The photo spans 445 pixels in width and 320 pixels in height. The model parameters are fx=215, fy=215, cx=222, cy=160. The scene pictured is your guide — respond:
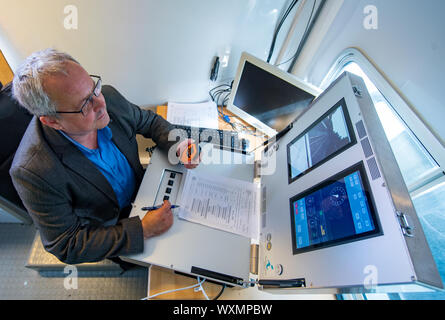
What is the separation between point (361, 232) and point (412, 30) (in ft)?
2.57

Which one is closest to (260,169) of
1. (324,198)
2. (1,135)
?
(324,198)

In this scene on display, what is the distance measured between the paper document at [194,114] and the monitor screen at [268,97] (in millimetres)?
304

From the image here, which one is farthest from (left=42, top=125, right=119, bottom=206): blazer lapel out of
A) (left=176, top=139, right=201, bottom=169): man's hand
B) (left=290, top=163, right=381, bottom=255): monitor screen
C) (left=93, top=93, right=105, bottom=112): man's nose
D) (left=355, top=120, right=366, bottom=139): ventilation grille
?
(left=355, top=120, right=366, bottom=139): ventilation grille

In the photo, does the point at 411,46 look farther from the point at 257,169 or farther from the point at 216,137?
the point at 216,137

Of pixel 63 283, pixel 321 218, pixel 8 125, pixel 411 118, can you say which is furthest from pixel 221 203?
pixel 63 283

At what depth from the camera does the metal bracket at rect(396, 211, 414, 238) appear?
0.40m

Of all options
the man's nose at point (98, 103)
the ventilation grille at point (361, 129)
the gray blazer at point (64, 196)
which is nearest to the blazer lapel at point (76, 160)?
the gray blazer at point (64, 196)

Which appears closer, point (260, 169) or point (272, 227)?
point (272, 227)

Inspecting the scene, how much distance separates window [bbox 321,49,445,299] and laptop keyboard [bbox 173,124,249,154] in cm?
65

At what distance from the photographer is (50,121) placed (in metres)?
0.70

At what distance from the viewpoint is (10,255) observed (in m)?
1.55

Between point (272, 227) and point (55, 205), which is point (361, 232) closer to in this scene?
point (272, 227)

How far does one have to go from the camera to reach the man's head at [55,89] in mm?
620

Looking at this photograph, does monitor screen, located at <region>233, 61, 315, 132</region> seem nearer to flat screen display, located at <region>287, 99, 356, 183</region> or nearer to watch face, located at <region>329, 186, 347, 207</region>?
flat screen display, located at <region>287, 99, 356, 183</region>
